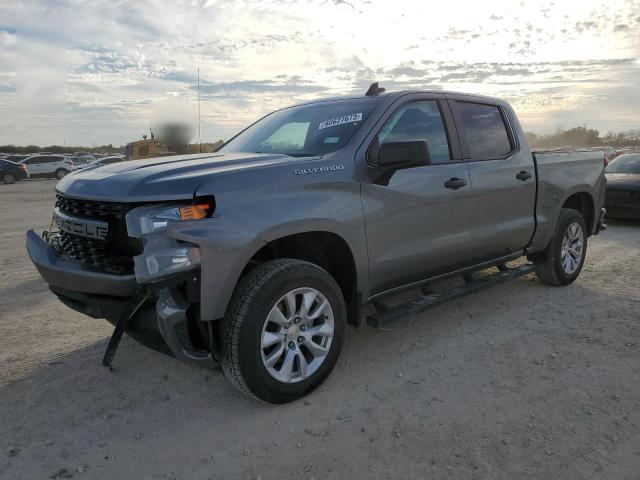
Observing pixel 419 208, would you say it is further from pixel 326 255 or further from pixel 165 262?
pixel 165 262

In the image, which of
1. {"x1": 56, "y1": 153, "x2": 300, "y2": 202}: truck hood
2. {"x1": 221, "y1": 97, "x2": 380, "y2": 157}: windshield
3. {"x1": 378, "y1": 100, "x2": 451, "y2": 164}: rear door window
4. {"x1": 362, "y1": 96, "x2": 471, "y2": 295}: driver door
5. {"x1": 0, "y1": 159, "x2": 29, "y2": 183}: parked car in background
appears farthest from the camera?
{"x1": 0, "y1": 159, "x2": 29, "y2": 183}: parked car in background

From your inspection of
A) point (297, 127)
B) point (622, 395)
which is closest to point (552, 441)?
point (622, 395)


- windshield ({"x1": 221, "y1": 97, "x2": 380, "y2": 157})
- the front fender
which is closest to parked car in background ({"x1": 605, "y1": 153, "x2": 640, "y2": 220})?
windshield ({"x1": 221, "y1": 97, "x2": 380, "y2": 157})

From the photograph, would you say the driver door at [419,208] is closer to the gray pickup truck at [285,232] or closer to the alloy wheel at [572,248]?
the gray pickup truck at [285,232]

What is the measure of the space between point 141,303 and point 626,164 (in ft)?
36.2

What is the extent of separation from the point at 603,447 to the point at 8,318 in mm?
4889

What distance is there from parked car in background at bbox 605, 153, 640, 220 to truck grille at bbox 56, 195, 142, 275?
31.8 ft

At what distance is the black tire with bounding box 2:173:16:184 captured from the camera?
2969cm

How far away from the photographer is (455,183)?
4.23 meters

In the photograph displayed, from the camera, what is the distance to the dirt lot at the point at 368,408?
267 cm

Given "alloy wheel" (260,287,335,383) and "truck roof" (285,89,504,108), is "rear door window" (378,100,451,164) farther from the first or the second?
"alloy wheel" (260,287,335,383)

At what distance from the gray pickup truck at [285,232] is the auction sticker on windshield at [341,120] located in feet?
0.05

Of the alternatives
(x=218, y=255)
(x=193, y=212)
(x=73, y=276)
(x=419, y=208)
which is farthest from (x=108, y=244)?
(x=419, y=208)

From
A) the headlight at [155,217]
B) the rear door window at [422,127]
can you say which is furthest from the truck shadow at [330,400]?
the rear door window at [422,127]
